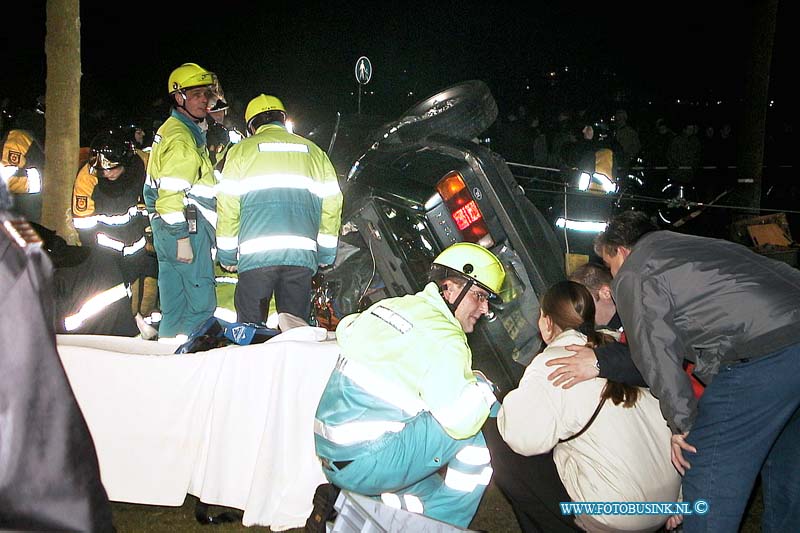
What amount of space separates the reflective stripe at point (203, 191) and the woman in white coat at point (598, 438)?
10.5 ft

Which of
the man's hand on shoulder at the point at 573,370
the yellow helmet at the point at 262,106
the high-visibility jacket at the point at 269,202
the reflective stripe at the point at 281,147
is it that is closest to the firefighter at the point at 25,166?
the yellow helmet at the point at 262,106

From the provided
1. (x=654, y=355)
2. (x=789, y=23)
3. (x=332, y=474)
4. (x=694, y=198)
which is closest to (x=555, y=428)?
(x=654, y=355)

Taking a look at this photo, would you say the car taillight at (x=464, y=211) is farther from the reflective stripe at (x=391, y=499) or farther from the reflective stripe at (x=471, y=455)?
the reflective stripe at (x=391, y=499)

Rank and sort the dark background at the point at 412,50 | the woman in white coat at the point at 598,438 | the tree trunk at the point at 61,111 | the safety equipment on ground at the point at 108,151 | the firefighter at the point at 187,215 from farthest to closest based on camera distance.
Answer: the dark background at the point at 412,50 < the tree trunk at the point at 61,111 < the safety equipment on ground at the point at 108,151 < the firefighter at the point at 187,215 < the woman in white coat at the point at 598,438

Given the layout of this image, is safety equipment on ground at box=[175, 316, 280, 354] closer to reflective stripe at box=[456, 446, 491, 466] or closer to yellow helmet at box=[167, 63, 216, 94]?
reflective stripe at box=[456, 446, 491, 466]

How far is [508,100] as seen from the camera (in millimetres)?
20234

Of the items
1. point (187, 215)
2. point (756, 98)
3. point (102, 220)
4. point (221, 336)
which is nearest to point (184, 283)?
point (187, 215)

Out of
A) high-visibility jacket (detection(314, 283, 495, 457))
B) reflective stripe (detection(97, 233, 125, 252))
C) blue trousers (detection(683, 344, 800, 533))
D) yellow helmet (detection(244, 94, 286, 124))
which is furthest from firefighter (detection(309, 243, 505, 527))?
reflective stripe (detection(97, 233, 125, 252))

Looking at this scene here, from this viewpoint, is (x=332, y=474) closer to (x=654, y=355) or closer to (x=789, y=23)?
(x=654, y=355)

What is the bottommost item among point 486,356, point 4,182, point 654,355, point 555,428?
point 486,356

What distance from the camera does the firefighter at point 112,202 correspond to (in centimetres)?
609

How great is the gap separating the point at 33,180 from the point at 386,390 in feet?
22.7

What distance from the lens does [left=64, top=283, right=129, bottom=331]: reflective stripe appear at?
5520mm

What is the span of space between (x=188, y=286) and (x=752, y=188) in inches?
315
